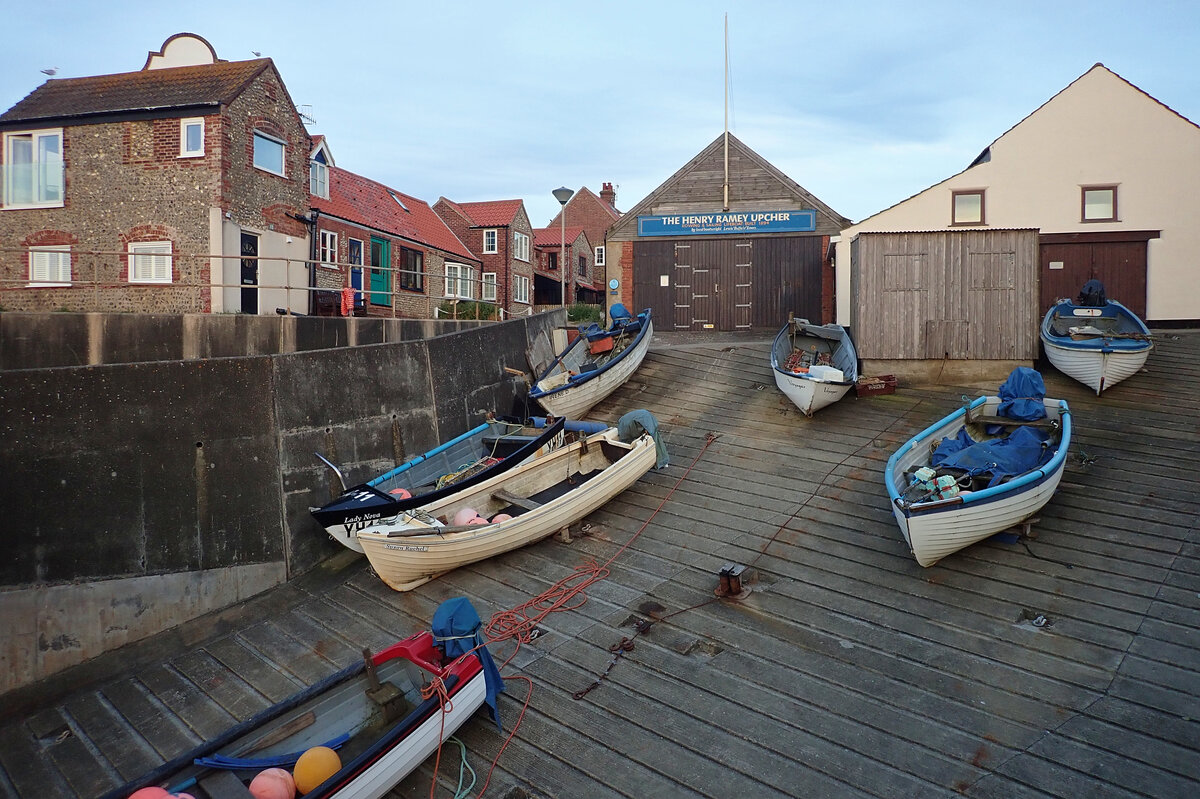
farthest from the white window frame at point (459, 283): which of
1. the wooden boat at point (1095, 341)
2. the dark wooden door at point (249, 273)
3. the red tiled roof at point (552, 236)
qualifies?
the wooden boat at point (1095, 341)

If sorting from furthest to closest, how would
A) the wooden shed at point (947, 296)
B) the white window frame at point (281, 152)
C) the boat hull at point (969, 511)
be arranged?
the white window frame at point (281, 152)
the wooden shed at point (947, 296)
the boat hull at point (969, 511)

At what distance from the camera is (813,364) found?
14.1m

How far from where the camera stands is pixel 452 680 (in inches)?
223

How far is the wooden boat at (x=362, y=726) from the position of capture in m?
4.80

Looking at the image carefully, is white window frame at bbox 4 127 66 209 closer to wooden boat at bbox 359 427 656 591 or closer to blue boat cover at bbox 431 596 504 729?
wooden boat at bbox 359 427 656 591

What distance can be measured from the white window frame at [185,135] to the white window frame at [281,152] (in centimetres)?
146

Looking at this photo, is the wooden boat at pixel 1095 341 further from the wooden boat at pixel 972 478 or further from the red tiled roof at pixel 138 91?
the red tiled roof at pixel 138 91

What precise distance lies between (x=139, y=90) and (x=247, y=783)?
21.4 m

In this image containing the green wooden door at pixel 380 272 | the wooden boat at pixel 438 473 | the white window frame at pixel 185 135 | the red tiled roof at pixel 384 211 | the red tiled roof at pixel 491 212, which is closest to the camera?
the wooden boat at pixel 438 473

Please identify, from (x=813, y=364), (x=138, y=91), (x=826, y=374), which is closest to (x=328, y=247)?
(x=138, y=91)

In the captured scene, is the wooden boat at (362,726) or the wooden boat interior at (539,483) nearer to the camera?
the wooden boat at (362,726)

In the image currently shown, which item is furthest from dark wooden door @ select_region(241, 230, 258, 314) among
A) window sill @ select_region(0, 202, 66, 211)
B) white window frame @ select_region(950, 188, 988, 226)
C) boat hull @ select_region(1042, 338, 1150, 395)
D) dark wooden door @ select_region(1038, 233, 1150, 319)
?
dark wooden door @ select_region(1038, 233, 1150, 319)

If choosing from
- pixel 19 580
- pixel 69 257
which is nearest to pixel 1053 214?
pixel 19 580

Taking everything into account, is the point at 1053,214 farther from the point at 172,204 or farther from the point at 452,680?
the point at 172,204
